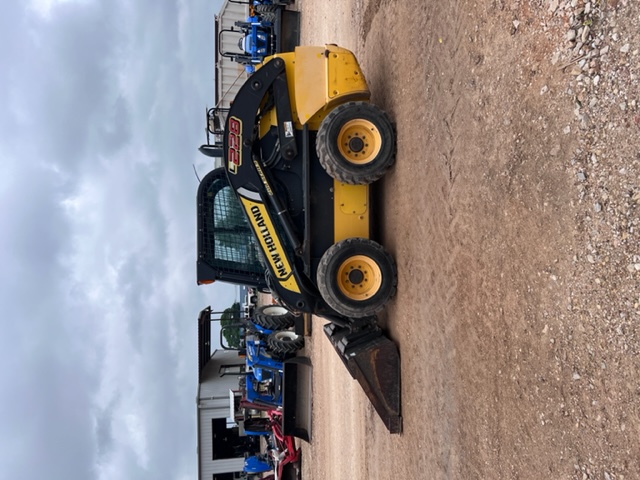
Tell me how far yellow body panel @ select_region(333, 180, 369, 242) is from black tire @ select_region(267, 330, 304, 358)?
5448 mm

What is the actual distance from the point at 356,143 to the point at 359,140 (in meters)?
0.05

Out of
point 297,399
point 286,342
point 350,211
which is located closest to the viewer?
point 350,211

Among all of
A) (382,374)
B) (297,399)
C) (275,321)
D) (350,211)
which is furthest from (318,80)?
(297,399)

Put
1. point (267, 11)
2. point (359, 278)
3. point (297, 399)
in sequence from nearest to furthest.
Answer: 1. point (359, 278)
2. point (297, 399)
3. point (267, 11)

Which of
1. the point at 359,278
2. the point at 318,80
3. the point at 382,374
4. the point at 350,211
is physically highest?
the point at 318,80

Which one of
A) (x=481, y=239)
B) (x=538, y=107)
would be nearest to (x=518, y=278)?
(x=481, y=239)

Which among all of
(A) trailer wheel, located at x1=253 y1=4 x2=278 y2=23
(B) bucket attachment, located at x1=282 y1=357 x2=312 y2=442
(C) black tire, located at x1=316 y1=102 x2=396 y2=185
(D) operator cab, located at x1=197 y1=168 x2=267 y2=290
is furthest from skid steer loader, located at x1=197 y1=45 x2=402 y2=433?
(A) trailer wheel, located at x1=253 y1=4 x2=278 y2=23

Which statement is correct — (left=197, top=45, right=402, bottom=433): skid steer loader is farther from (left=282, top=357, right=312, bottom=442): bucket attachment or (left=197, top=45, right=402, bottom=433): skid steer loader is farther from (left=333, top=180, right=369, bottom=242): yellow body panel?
(left=282, top=357, right=312, bottom=442): bucket attachment

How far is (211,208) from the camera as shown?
197 inches

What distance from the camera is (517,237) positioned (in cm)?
257

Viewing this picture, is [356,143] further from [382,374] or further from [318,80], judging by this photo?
[382,374]

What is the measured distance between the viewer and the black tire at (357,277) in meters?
4.34

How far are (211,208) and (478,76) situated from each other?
297cm

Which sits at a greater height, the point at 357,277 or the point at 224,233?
the point at 224,233
